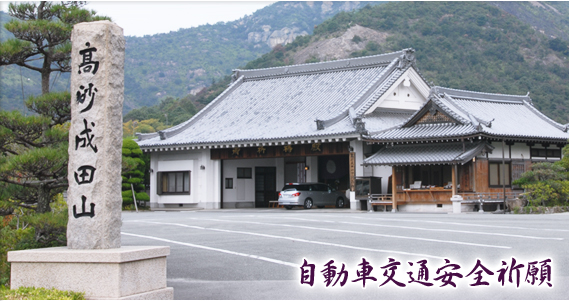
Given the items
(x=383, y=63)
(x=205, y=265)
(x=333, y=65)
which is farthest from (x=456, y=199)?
(x=205, y=265)

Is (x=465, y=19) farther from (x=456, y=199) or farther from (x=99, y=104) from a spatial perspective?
(x=99, y=104)

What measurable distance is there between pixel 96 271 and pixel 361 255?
566 centimetres

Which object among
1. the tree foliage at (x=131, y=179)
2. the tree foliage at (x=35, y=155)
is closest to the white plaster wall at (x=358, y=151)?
the tree foliage at (x=131, y=179)

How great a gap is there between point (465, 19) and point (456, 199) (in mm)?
60009

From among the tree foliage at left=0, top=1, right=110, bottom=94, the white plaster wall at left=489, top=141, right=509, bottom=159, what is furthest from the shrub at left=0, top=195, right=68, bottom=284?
the white plaster wall at left=489, top=141, right=509, bottom=159

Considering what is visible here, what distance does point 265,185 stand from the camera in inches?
1357

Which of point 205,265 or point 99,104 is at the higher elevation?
point 99,104

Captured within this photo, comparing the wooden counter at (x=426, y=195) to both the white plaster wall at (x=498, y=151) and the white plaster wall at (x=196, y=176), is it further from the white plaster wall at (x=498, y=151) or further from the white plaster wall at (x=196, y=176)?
the white plaster wall at (x=196, y=176)

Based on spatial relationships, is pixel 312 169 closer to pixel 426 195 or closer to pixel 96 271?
pixel 426 195

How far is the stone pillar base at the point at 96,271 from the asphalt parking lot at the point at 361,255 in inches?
39.5

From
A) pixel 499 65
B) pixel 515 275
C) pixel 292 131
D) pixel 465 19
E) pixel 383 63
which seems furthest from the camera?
pixel 465 19

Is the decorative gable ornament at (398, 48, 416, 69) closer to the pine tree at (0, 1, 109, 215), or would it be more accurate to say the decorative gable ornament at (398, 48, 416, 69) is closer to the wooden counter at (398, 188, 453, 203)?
the wooden counter at (398, 188, 453, 203)

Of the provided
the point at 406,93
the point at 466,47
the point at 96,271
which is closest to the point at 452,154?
the point at 406,93

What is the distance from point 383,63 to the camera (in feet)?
107
